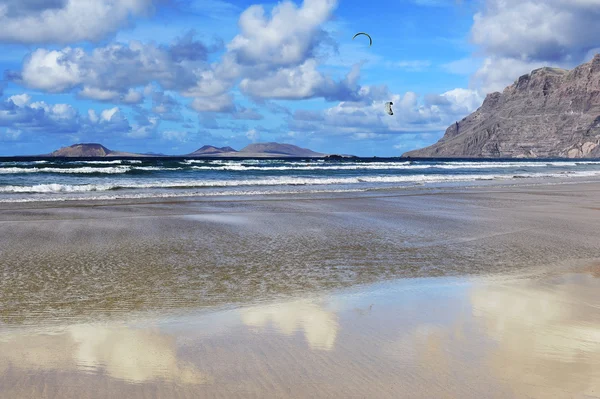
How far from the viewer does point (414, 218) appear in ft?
45.0

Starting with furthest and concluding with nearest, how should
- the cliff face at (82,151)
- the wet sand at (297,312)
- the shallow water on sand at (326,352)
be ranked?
the cliff face at (82,151)
the wet sand at (297,312)
the shallow water on sand at (326,352)

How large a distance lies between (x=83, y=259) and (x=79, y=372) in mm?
4894

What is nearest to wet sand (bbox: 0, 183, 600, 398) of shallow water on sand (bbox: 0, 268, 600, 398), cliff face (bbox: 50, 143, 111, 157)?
shallow water on sand (bbox: 0, 268, 600, 398)

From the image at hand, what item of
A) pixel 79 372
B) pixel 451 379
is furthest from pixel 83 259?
pixel 451 379

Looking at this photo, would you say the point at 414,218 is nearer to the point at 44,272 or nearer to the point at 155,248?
the point at 155,248

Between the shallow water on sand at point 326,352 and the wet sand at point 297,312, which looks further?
the wet sand at point 297,312

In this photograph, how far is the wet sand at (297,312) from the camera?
3.48 m

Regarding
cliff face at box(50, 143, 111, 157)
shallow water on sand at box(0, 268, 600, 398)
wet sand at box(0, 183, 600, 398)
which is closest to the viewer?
shallow water on sand at box(0, 268, 600, 398)

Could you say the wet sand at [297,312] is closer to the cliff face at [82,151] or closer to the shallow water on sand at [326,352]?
the shallow water on sand at [326,352]

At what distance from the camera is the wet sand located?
3484 mm

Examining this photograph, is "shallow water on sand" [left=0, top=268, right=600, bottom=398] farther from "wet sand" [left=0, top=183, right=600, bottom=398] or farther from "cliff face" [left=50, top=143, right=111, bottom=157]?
"cliff face" [left=50, top=143, right=111, bottom=157]

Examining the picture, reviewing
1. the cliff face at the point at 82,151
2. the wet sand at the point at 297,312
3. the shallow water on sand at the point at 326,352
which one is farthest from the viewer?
the cliff face at the point at 82,151

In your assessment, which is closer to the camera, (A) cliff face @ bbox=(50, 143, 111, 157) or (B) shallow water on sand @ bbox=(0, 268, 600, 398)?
(B) shallow water on sand @ bbox=(0, 268, 600, 398)

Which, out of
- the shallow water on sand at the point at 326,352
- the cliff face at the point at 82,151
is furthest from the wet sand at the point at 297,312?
the cliff face at the point at 82,151
